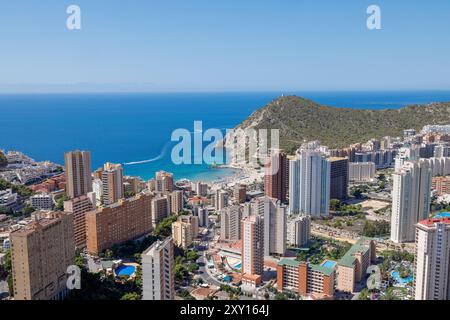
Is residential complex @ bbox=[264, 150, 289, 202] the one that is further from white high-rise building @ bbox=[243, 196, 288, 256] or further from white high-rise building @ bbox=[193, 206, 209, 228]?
white high-rise building @ bbox=[243, 196, 288, 256]

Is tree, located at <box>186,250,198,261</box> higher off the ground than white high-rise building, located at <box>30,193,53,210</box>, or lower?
lower

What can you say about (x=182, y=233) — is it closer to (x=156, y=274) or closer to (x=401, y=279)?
(x=401, y=279)

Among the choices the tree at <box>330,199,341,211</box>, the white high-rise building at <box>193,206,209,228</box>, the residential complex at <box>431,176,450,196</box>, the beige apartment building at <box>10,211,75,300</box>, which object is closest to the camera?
the beige apartment building at <box>10,211,75,300</box>

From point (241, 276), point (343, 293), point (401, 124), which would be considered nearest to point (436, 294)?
point (343, 293)

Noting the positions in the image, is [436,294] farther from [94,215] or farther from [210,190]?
[210,190]

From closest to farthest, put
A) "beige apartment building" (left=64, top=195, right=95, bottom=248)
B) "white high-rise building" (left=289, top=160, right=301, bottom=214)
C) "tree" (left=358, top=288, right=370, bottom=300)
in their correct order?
1. "tree" (left=358, top=288, right=370, bottom=300)
2. "beige apartment building" (left=64, top=195, right=95, bottom=248)
3. "white high-rise building" (left=289, top=160, right=301, bottom=214)

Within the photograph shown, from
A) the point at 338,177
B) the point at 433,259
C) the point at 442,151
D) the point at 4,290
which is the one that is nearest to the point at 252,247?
the point at 433,259

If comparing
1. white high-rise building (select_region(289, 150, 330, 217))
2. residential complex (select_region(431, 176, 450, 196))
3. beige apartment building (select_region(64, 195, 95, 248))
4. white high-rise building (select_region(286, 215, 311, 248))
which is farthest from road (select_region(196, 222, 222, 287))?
residential complex (select_region(431, 176, 450, 196))
